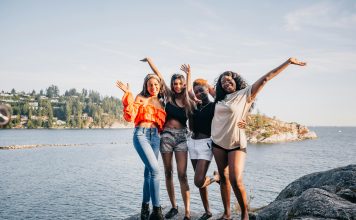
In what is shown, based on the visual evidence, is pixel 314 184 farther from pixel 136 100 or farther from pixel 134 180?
pixel 134 180

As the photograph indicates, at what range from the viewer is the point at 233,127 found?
240 inches

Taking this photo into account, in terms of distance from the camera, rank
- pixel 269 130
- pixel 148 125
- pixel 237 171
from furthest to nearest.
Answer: pixel 269 130
pixel 148 125
pixel 237 171

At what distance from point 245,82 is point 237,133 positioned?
1.17 metres

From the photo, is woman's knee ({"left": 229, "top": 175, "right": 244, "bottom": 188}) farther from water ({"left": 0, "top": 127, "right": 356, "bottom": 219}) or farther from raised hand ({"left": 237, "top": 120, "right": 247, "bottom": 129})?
water ({"left": 0, "top": 127, "right": 356, "bottom": 219})

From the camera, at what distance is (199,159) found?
6.82 meters

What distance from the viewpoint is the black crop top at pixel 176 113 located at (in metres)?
7.06

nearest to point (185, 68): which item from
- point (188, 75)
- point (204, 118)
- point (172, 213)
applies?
point (188, 75)

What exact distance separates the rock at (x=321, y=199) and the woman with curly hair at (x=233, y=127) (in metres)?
0.92

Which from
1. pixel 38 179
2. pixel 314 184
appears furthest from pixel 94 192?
pixel 314 184

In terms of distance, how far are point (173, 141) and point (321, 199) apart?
315 cm

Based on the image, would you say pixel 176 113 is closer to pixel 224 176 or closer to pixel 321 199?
pixel 224 176

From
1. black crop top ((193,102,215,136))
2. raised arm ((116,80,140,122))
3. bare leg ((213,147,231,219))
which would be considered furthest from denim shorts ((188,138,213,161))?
raised arm ((116,80,140,122))

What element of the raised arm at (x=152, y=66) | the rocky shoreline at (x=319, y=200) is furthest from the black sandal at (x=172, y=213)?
the raised arm at (x=152, y=66)

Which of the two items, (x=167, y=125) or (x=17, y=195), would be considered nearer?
(x=167, y=125)
